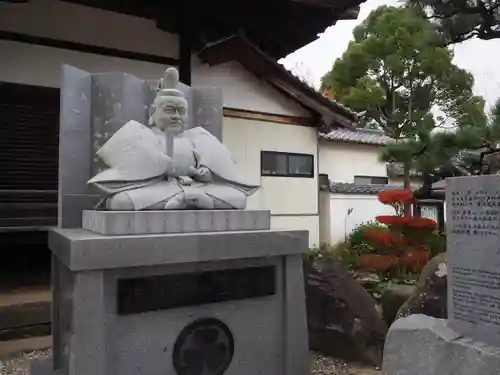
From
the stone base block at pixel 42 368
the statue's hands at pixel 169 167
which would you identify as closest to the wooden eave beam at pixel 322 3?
the statue's hands at pixel 169 167

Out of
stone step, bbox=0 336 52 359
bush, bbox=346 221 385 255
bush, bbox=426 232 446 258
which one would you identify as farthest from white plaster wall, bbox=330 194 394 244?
stone step, bbox=0 336 52 359

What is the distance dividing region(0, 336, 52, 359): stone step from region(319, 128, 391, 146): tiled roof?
338 inches

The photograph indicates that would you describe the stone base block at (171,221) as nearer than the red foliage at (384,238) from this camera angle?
Yes

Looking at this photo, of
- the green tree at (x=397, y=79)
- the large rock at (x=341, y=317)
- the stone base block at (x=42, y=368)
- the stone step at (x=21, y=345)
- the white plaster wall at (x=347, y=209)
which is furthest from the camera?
the green tree at (x=397, y=79)

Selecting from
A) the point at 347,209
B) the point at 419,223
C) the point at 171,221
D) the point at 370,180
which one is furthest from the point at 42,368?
the point at 370,180

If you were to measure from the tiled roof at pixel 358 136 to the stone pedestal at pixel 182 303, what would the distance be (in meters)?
9.15

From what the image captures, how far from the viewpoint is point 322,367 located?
155 inches

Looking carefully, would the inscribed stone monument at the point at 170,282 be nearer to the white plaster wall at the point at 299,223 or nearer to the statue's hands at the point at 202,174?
the statue's hands at the point at 202,174

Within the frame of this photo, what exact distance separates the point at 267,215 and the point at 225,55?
13.3ft

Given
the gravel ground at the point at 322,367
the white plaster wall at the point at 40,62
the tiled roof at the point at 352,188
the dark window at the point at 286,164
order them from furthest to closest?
1. the tiled roof at the point at 352,188
2. the dark window at the point at 286,164
3. the white plaster wall at the point at 40,62
4. the gravel ground at the point at 322,367

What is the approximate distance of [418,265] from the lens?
7.18 meters

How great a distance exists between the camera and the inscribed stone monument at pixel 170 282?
251 cm

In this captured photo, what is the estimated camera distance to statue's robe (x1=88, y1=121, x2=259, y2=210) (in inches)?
112

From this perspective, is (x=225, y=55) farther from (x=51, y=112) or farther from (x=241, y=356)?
(x=241, y=356)
